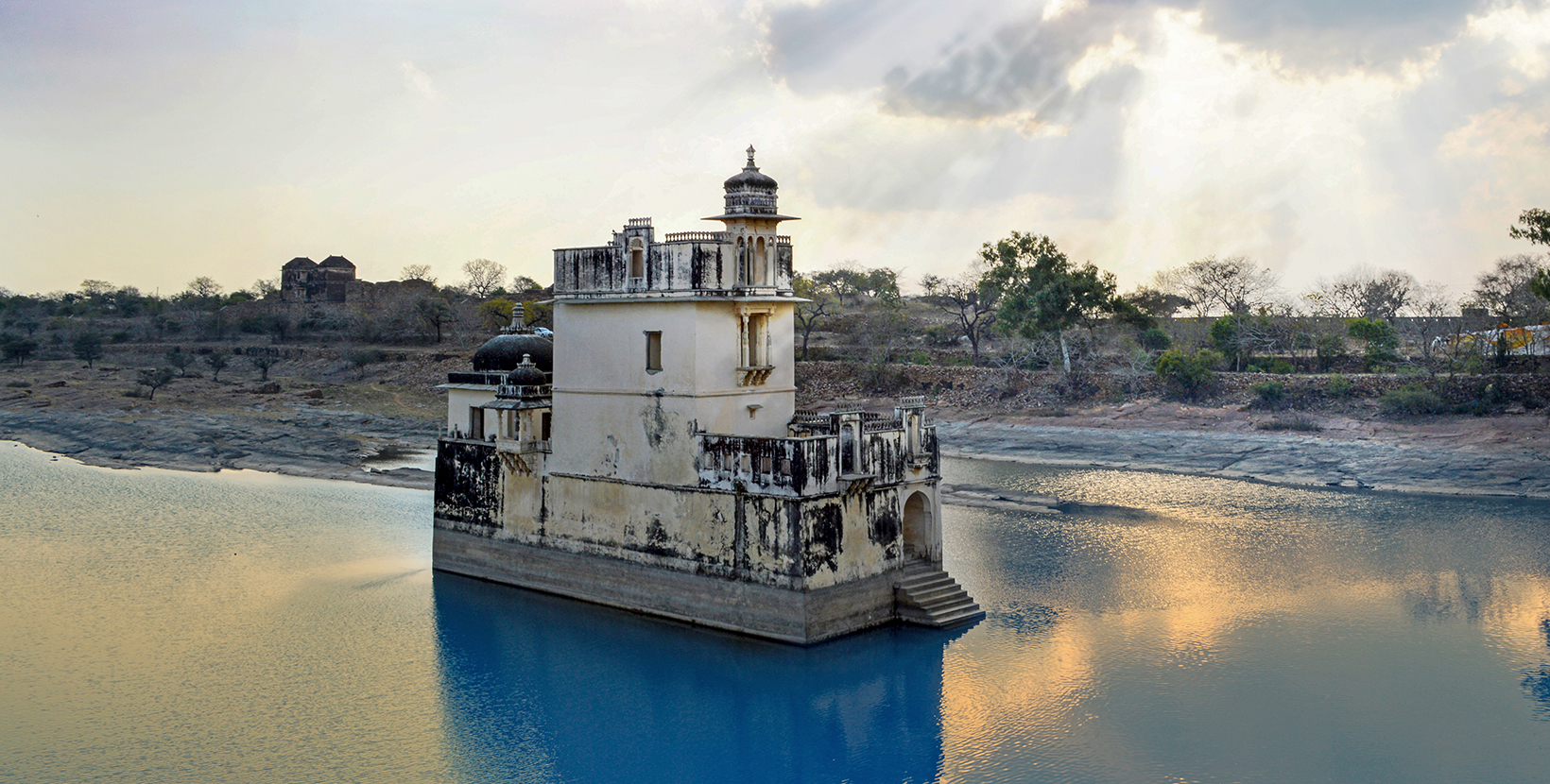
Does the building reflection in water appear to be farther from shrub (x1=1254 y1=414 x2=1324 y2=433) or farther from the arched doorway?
shrub (x1=1254 y1=414 x2=1324 y2=433)

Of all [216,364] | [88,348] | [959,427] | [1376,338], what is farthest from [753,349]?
[88,348]

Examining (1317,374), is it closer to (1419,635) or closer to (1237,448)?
(1237,448)

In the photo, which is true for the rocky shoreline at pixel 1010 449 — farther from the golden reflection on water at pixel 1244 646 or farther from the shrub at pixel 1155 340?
the shrub at pixel 1155 340

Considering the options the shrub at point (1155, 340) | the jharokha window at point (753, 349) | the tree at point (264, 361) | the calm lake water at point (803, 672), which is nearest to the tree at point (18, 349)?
the tree at point (264, 361)

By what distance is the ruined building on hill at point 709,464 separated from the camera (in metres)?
19.8

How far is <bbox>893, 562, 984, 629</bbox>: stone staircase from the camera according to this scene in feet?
68.7

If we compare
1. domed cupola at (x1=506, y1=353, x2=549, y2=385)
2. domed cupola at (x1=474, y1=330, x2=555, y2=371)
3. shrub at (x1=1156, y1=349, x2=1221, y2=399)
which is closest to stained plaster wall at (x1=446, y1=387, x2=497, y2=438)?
domed cupola at (x1=474, y1=330, x2=555, y2=371)

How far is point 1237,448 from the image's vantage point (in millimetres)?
39688

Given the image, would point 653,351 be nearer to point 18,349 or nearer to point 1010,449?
point 1010,449

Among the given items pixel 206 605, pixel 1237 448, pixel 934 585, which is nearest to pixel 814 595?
pixel 934 585

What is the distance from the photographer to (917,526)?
22219 millimetres

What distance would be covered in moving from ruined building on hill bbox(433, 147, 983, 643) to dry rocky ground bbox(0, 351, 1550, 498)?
15.7 metres

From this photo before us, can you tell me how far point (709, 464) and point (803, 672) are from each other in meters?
4.01

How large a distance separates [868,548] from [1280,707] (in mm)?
6926
